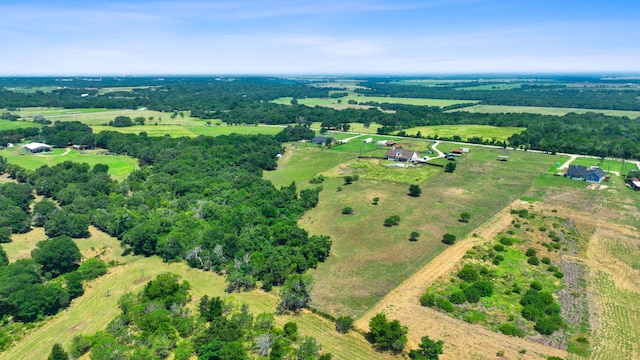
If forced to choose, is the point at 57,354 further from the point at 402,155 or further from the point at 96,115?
the point at 96,115

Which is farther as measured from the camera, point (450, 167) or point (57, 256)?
point (450, 167)

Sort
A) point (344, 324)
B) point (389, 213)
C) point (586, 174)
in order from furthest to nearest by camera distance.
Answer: point (586, 174) < point (389, 213) < point (344, 324)

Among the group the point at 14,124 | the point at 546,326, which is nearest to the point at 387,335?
the point at 546,326

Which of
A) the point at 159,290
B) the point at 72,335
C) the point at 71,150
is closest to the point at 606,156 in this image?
the point at 159,290

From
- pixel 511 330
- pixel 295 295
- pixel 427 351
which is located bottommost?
pixel 511 330

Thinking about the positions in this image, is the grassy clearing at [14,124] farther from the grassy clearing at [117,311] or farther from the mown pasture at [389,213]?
the grassy clearing at [117,311]

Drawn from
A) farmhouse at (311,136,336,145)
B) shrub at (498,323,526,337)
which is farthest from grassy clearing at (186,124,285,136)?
shrub at (498,323,526,337)

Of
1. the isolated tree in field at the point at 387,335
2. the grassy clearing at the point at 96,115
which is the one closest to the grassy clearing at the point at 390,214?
the isolated tree in field at the point at 387,335
